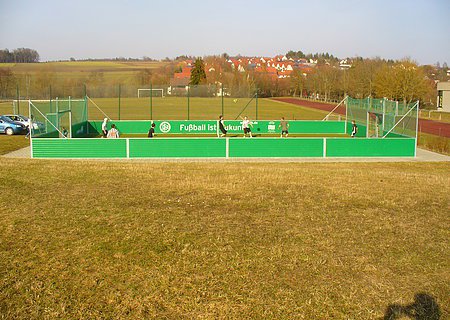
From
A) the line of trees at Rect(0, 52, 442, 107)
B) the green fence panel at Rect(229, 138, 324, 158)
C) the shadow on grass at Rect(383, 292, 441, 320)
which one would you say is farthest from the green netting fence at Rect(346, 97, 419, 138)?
the line of trees at Rect(0, 52, 442, 107)

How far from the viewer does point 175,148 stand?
21.9 meters

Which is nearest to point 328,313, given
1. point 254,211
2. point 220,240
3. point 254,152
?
point 220,240

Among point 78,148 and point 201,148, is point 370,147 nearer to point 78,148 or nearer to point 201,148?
point 201,148

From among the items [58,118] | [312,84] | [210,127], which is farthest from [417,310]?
[312,84]

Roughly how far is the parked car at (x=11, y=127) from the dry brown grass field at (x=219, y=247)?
19.3 metres

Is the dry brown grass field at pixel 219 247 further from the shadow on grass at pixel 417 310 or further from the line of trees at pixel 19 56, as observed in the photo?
the line of trees at pixel 19 56

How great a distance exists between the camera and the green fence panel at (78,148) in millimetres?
21609

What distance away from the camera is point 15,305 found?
22.3ft

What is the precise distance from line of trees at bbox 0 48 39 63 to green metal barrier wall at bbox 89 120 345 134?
11863cm

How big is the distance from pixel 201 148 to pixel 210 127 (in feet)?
46.0

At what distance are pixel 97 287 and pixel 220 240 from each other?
2748 millimetres

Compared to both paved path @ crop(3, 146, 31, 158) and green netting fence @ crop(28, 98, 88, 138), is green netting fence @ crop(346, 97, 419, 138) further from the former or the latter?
paved path @ crop(3, 146, 31, 158)

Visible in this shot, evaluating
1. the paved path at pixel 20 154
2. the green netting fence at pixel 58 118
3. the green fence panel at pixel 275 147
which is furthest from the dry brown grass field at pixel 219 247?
the green netting fence at pixel 58 118

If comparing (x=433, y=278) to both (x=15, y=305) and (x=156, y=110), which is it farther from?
(x=156, y=110)
